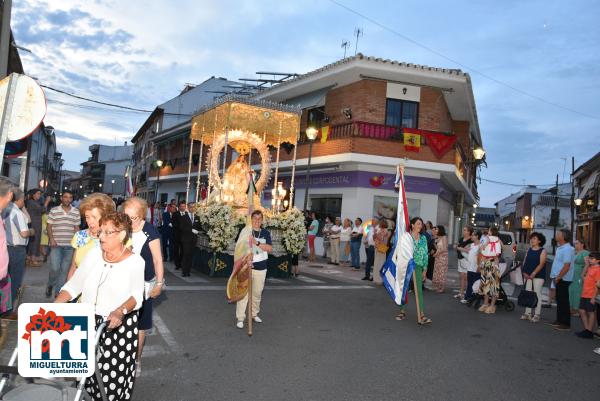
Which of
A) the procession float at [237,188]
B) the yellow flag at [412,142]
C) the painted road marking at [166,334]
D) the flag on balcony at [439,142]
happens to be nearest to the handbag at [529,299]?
the procession float at [237,188]

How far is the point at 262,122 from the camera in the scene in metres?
14.2

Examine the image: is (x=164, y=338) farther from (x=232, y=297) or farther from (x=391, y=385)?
(x=391, y=385)

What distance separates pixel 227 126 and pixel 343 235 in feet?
22.5

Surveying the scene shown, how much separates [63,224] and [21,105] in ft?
12.9

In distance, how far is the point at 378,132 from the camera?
20469 millimetres

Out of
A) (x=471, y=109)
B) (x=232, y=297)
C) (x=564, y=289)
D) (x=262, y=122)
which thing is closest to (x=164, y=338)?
(x=232, y=297)

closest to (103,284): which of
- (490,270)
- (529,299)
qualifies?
(529,299)

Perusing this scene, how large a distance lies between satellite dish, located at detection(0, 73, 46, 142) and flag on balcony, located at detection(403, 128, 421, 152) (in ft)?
58.1

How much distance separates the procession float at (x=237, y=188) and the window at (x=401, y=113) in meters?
7.36

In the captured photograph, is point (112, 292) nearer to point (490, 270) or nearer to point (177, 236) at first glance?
point (490, 270)

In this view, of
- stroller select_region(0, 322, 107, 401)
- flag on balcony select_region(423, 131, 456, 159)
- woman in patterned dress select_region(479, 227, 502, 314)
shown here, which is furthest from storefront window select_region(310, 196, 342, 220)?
stroller select_region(0, 322, 107, 401)

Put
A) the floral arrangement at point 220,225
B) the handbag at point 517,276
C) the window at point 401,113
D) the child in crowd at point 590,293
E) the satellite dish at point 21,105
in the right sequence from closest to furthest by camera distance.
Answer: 1. the satellite dish at point 21,105
2. the child in crowd at point 590,293
3. the handbag at point 517,276
4. the floral arrangement at point 220,225
5. the window at point 401,113

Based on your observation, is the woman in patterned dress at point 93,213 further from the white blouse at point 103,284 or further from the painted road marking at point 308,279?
the painted road marking at point 308,279

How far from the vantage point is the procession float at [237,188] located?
39.2ft
